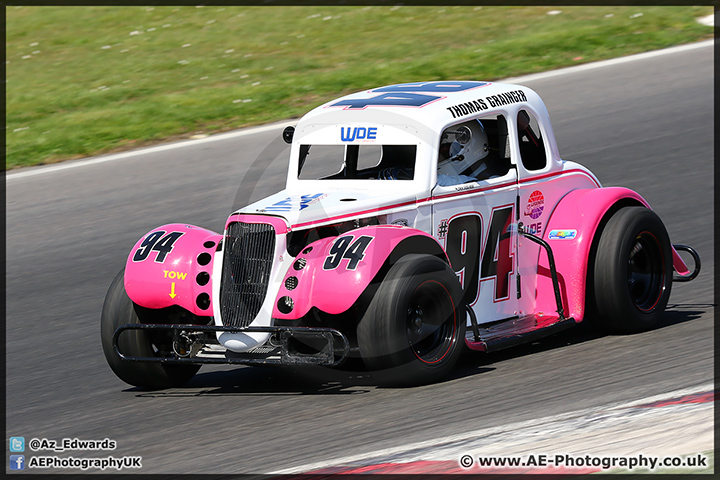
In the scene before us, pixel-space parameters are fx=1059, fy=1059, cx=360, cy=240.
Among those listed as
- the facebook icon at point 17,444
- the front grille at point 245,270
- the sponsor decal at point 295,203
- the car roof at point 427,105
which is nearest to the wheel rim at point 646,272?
the car roof at point 427,105

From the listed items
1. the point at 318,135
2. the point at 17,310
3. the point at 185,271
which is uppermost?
the point at 318,135

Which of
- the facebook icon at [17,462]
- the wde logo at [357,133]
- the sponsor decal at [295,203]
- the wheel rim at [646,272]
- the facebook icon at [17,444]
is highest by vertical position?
the wde logo at [357,133]

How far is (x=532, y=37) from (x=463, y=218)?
39.8 feet

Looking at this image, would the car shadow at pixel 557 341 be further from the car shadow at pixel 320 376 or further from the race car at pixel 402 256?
the race car at pixel 402 256

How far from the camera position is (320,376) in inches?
287

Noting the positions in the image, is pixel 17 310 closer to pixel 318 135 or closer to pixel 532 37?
pixel 318 135

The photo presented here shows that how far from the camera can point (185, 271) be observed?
7156 millimetres

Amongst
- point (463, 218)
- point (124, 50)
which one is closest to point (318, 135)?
point (463, 218)

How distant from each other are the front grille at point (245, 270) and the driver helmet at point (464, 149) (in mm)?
1535

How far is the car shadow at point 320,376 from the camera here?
707 centimetres

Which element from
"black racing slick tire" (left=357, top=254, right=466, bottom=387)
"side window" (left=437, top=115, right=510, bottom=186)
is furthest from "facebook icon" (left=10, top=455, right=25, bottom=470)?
"side window" (left=437, top=115, right=510, bottom=186)

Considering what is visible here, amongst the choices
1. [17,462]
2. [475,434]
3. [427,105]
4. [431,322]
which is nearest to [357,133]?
[427,105]

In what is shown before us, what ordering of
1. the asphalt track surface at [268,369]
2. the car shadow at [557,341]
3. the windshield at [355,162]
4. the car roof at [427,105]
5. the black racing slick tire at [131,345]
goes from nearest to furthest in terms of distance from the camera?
the asphalt track surface at [268,369], the black racing slick tire at [131,345], the car shadow at [557,341], the car roof at [427,105], the windshield at [355,162]

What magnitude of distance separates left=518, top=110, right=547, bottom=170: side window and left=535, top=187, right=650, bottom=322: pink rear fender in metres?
0.37
